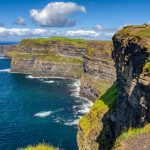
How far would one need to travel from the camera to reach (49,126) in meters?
144

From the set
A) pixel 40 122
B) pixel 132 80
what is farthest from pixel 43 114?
pixel 132 80

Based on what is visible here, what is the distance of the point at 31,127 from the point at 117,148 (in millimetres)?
111488

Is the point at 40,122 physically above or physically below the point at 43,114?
above

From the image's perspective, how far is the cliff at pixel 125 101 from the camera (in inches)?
2109

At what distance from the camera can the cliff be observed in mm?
53569

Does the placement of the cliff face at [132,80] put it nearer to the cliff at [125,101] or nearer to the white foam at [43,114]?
the cliff at [125,101]

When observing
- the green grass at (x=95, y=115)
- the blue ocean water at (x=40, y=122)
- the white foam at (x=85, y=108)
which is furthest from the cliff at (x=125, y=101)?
the white foam at (x=85, y=108)

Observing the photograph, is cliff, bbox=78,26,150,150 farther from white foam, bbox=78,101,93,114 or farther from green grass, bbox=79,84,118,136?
white foam, bbox=78,101,93,114

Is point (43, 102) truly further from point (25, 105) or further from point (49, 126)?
point (49, 126)

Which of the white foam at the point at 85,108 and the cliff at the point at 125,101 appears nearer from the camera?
the cliff at the point at 125,101

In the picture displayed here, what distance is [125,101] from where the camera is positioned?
2687 inches

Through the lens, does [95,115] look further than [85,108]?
No

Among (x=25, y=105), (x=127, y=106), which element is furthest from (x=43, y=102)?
(x=127, y=106)

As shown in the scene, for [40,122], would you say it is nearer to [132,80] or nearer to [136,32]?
[136,32]
